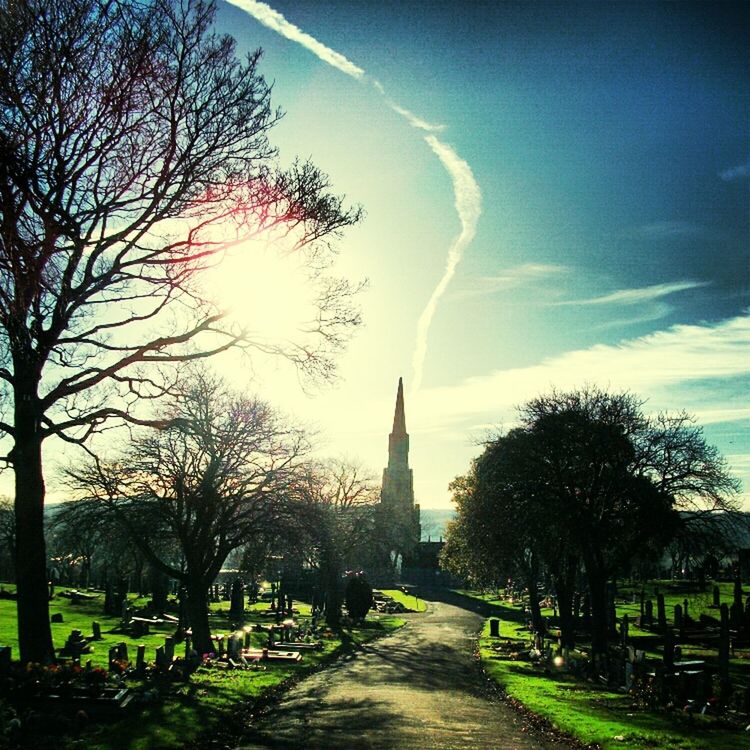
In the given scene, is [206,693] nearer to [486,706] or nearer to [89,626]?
[486,706]

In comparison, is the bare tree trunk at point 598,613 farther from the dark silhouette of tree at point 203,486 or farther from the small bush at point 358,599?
the small bush at point 358,599

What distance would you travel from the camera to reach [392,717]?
15.6 m

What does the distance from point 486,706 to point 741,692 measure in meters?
5.94

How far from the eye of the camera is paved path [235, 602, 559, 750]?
1327 cm

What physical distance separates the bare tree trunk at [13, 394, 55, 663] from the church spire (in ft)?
384

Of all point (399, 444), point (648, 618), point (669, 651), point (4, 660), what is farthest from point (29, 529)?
point (399, 444)

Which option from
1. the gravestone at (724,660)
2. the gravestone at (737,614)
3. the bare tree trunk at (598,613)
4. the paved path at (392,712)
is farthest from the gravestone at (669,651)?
the gravestone at (737,614)

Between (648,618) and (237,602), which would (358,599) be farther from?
(648,618)

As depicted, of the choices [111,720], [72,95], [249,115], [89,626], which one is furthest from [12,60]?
[89,626]

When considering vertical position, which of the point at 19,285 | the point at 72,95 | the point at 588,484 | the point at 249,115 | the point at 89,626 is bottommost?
the point at 89,626

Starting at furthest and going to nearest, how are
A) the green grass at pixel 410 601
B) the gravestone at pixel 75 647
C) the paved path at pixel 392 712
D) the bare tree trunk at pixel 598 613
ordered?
the green grass at pixel 410 601 < the bare tree trunk at pixel 598 613 < the gravestone at pixel 75 647 < the paved path at pixel 392 712

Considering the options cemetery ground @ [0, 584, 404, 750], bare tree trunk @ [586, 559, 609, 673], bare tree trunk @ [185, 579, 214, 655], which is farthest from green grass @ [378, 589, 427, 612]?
bare tree trunk @ [185, 579, 214, 655]

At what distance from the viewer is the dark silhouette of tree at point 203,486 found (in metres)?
26.2

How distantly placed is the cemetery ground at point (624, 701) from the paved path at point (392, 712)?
40.9 inches
